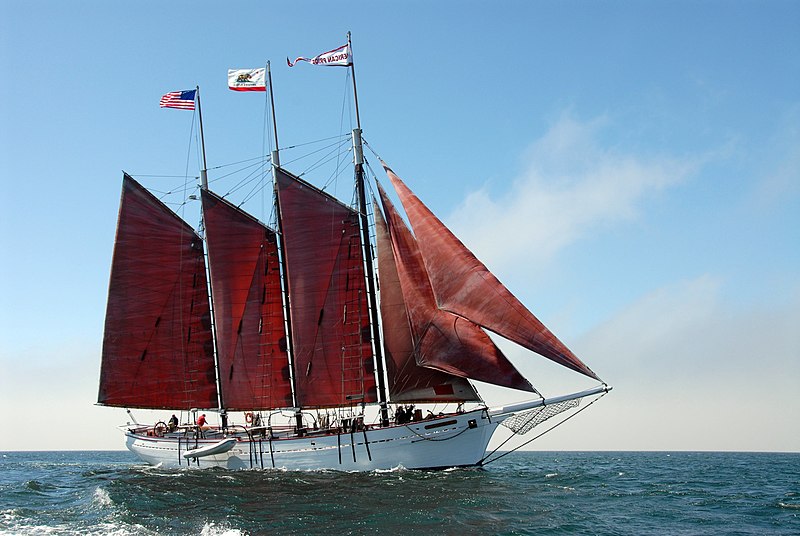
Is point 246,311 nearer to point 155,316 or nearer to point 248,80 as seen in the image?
point 155,316

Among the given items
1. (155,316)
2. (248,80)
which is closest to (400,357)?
(155,316)

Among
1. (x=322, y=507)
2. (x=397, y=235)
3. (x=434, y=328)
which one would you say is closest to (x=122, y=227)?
(x=397, y=235)

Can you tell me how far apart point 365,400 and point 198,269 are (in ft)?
54.1

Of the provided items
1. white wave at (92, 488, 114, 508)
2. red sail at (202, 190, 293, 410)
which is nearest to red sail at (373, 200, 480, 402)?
red sail at (202, 190, 293, 410)

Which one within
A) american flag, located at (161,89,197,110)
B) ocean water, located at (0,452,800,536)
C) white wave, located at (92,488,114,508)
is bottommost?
ocean water, located at (0,452,800,536)

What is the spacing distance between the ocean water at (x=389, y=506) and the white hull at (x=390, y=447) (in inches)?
37.3

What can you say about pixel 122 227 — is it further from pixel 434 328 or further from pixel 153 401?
pixel 434 328

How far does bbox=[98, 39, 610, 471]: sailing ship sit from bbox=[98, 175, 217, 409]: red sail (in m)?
0.09

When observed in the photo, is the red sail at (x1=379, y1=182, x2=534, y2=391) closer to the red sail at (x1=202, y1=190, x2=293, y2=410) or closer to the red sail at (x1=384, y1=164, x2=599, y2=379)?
the red sail at (x1=384, y1=164, x2=599, y2=379)

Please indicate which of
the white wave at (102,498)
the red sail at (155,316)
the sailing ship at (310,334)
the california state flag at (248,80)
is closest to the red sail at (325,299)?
the sailing ship at (310,334)

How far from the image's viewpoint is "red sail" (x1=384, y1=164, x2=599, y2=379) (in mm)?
34812

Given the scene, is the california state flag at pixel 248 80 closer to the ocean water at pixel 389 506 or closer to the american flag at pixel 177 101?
the american flag at pixel 177 101

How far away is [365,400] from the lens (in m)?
43.3

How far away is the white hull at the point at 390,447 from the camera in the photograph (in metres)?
39.3
